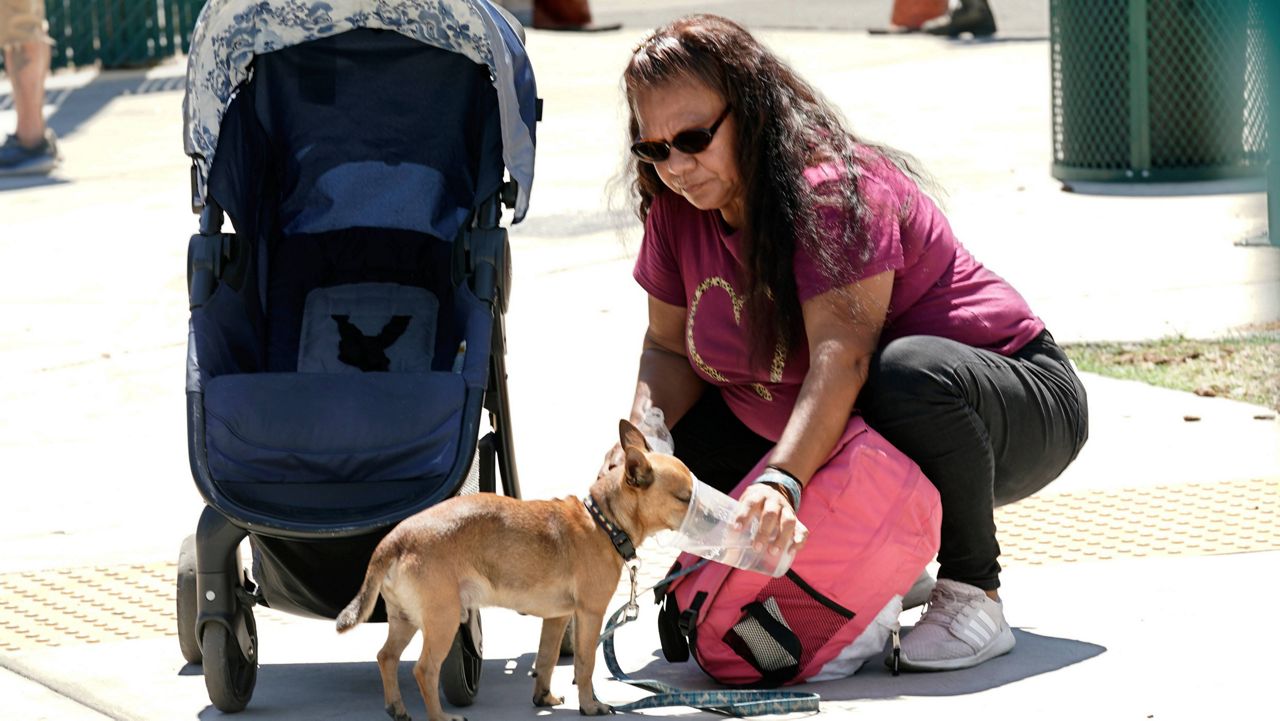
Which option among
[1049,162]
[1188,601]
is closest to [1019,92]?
[1049,162]

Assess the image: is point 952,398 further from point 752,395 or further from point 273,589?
point 273,589

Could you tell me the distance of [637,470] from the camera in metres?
3.47

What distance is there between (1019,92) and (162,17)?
7605 millimetres

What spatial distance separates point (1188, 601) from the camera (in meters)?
4.10

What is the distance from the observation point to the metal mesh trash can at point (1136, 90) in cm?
970

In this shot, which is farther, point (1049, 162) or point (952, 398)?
point (1049, 162)

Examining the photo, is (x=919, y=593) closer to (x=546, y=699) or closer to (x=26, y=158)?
(x=546, y=699)

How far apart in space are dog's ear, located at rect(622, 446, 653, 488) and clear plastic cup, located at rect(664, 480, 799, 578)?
103 millimetres

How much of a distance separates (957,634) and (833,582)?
0.31 metres

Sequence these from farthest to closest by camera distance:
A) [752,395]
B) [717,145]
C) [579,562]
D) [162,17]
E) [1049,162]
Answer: [162,17] → [1049,162] → [752,395] → [717,145] → [579,562]

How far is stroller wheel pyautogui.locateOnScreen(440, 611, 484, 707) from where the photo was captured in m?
3.65

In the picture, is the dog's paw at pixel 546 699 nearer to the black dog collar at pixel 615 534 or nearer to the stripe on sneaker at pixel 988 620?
the black dog collar at pixel 615 534

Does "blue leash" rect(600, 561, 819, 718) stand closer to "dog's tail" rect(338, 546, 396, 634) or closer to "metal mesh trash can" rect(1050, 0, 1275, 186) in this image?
"dog's tail" rect(338, 546, 396, 634)

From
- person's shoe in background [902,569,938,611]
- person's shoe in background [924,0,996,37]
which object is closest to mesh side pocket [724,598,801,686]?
person's shoe in background [902,569,938,611]
